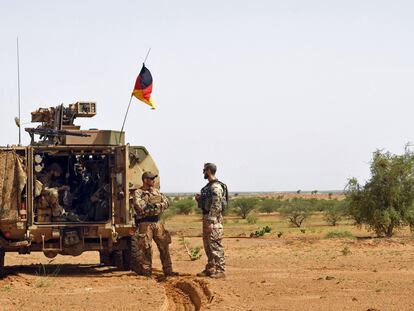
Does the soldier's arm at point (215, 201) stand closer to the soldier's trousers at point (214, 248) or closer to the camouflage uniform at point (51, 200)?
the soldier's trousers at point (214, 248)

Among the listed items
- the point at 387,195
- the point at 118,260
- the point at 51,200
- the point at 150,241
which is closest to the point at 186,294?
the point at 150,241

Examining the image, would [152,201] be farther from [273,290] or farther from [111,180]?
[273,290]

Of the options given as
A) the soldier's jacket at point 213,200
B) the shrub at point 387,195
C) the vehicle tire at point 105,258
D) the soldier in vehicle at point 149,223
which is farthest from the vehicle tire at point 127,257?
the shrub at point 387,195

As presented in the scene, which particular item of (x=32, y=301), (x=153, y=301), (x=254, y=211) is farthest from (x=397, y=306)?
(x=254, y=211)

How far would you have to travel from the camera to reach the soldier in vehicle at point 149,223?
14.0 meters

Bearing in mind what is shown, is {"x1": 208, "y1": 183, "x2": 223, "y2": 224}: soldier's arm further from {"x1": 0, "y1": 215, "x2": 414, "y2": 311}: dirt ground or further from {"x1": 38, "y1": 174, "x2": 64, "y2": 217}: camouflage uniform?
{"x1": 38, "y1": 174, "x2": 64, "y2": 217}: camouflage uniform

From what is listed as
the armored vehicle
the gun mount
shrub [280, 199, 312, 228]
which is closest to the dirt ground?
the armored vehicle

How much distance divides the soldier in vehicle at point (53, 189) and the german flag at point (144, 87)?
2192mm

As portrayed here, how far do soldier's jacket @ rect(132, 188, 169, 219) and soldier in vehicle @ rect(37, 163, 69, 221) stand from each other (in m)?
1.54

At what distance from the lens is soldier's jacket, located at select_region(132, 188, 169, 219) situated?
13953 mm

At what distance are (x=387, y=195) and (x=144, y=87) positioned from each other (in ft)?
46.6

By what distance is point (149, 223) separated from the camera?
14.1 metres

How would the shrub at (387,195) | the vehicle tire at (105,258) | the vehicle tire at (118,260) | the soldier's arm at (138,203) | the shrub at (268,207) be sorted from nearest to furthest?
the soldier's arm at (138,203), the vehicle tire at (118,260), the vehicle tire at (105,258), the shrub at (387,195), the shrub at (268,207)

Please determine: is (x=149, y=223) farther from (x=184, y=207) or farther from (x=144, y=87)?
(x=184, y=207)
